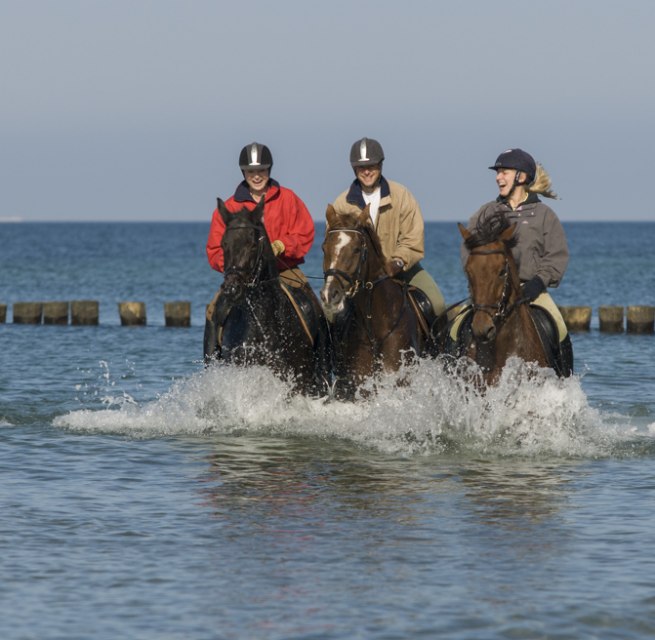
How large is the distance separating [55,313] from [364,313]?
26940 millimetres

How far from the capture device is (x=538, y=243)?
45.8 ft

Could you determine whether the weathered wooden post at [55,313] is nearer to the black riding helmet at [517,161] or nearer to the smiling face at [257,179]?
the smiling face at [257,179]

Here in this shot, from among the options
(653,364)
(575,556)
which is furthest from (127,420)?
(653,364)

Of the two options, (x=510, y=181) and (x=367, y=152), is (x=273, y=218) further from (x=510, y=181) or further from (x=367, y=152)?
(x=510, y=181)

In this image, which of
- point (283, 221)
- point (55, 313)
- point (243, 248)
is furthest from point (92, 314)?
point (243, 248)

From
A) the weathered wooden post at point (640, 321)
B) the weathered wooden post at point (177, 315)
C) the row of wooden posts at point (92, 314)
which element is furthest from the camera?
the weathered wooden post at point (177, 315)

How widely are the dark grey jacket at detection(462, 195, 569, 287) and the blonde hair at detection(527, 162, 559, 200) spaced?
153mm

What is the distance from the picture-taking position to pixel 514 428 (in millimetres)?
14297

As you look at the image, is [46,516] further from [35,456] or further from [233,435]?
[233,435]

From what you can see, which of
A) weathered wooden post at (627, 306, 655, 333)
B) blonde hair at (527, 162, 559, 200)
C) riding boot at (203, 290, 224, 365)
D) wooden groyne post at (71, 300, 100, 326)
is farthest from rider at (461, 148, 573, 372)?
wooden groyne post at (71, 300, 100, 326)

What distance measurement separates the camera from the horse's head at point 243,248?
13922 millimetres

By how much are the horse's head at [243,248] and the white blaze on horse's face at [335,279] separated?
36.5 inches

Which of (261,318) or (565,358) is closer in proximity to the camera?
(565,358)

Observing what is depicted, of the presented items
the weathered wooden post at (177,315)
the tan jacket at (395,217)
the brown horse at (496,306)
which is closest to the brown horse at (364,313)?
the tan jacket at (395,217)
